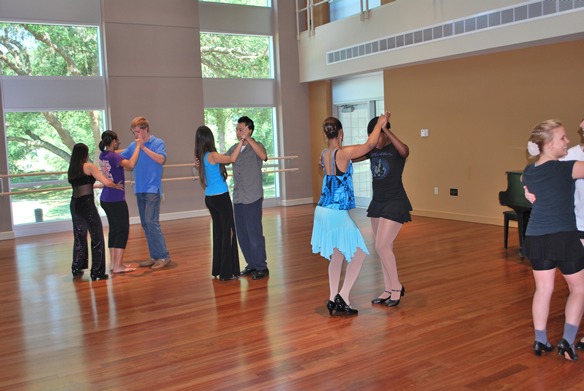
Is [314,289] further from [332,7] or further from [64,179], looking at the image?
[332,7]

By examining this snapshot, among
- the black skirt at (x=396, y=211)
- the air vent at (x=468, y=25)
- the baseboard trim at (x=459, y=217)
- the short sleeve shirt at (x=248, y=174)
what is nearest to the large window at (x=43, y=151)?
the air vent at (x=468, y=25)

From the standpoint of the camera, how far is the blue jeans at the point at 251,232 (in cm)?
526

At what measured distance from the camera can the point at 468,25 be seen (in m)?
7.50

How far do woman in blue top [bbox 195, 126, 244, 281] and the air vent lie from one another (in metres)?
4.31

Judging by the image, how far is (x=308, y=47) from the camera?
11.2 m

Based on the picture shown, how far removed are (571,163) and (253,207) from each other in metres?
3.08

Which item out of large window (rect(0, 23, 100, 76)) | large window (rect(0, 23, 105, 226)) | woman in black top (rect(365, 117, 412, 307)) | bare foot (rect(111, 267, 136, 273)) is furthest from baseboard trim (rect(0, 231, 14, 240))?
woman in black top (rect(365, 117, 412, 307))

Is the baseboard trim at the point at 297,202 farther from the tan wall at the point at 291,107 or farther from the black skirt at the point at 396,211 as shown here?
the black skirt at the point at 396,211

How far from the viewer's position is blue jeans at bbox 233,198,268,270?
526 centimetres

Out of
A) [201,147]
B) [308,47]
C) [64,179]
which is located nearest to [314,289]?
[201,147]

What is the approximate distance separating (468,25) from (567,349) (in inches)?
221

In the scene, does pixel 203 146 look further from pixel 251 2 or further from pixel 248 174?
pixel 251 2

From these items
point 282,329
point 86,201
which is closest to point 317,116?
point 86,201

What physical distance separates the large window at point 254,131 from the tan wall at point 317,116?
88 centimetres
